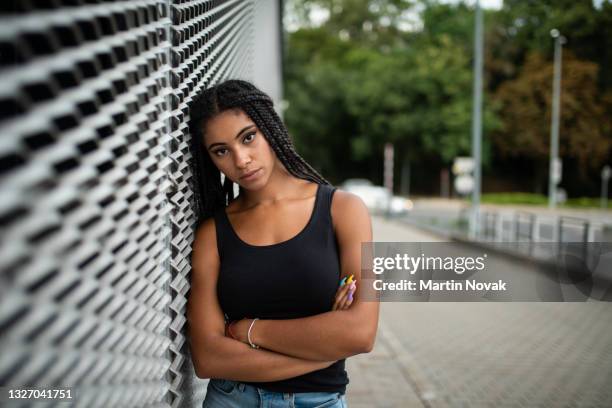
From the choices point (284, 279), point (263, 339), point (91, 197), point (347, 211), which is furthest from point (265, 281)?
point (91, 197)

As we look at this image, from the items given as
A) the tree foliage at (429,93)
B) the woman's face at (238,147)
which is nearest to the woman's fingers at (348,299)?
the woman's face at (238,147)

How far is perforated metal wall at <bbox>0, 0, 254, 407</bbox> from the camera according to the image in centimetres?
67

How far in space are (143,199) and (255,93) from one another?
2.81 ft

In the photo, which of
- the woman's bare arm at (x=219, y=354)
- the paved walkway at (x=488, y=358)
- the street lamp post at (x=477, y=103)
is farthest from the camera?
the street lamp post at (x=477, y=103)

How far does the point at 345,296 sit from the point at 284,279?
227 mm

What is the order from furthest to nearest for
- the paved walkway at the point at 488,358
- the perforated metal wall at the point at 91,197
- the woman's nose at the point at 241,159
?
the paved walkway at the point at 488,358, the woman's nose at the point at 241,159, the perforated metal wall at the point at 91,197

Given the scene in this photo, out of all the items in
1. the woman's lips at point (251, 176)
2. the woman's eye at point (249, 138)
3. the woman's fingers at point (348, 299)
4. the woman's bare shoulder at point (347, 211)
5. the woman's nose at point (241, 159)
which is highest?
the woman's eye at point (249, 138)

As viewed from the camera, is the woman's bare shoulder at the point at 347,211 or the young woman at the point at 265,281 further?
the woman's bare shoulder at the point at 347,211

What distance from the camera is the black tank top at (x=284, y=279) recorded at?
174cm

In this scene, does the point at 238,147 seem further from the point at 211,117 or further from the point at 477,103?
the point at 477,103

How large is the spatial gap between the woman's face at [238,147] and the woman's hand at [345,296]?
484mm

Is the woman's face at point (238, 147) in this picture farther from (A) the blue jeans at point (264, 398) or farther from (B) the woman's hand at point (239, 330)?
(A) the blue jeans at point (264, 398)

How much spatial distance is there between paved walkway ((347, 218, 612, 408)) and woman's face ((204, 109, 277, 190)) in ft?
9.77

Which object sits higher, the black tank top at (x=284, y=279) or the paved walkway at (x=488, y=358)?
the black tank top at (x=284, y=279)
